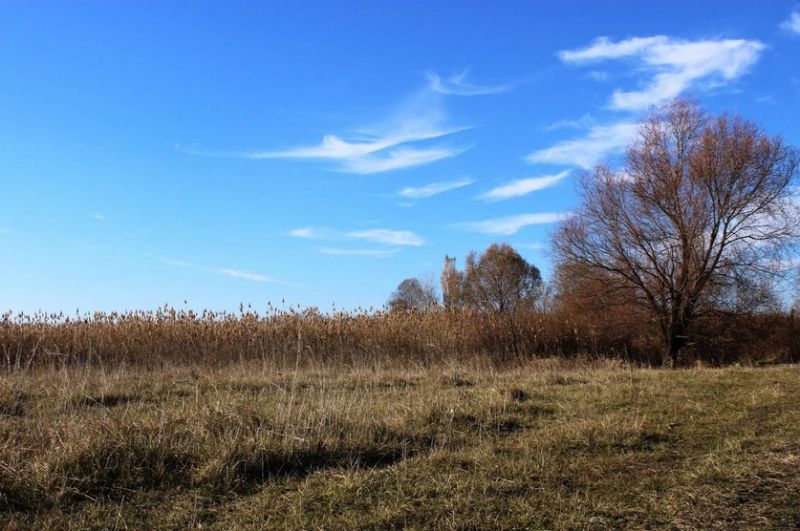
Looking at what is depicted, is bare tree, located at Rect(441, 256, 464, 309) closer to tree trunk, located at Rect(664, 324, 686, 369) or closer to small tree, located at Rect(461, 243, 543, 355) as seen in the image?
small tree, located at Rect(461, 243, 543, 355)

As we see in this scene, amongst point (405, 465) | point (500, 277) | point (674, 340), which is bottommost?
point (405, 465)

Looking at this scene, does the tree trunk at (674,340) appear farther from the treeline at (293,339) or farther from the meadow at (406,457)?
the meadow at (406,457)

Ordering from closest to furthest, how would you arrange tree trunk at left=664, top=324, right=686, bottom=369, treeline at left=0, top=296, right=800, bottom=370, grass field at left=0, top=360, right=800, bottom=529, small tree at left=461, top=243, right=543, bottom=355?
grass field at left=0, top=360, right=800, bottom=529 < treeline at left=0, top=296, right=800, bottom=370 < tree trunk at left=664, top=324, right=686, bottom=369 < small tree at left=461, top=243, right=543, bottom=355

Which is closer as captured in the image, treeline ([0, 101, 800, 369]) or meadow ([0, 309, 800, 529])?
meadow ([0, 309, 800, 529])

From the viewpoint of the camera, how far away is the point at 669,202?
2880cm

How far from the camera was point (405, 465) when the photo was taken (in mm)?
5492

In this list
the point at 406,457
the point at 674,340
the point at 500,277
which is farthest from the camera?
the point at 500,277

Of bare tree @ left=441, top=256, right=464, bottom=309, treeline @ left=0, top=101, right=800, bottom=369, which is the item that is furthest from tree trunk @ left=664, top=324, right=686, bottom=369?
bare tree @ left=441, top=256, right=464, bottom=309

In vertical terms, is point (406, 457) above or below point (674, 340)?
below

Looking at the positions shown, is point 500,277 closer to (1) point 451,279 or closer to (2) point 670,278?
(1) point 451,279

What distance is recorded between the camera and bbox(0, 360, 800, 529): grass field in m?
4.36

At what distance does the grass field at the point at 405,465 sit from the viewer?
436 cm

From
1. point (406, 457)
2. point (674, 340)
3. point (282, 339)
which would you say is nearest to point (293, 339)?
point (282, 339)

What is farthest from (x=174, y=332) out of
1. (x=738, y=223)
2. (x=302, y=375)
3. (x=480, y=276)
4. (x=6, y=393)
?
(x=480, y=276)
